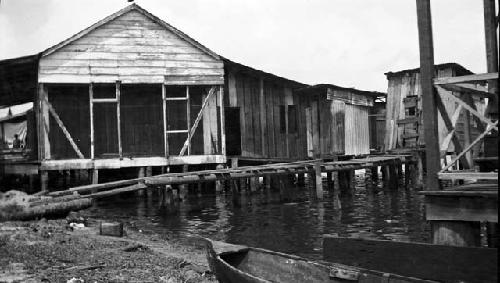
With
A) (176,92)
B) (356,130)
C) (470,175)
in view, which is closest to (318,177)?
(176,92)

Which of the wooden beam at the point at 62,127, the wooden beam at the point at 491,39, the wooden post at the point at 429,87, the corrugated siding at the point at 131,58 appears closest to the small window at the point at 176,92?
the corrugated siding at the point at 131,58

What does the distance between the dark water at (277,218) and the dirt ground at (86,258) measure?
239 cm

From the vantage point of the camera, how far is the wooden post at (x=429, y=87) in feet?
22.3

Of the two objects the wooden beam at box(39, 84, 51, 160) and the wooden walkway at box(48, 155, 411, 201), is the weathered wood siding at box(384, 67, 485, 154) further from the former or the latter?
the wooden beam at box(39, 84, 51, 160)

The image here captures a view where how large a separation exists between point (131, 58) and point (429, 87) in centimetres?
1554

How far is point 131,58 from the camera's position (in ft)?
65.9

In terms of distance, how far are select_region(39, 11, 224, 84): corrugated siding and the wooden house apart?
4 cm

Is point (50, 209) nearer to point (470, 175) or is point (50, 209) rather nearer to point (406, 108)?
point (470, 175)

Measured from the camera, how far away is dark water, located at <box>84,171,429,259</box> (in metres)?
A: 12.7

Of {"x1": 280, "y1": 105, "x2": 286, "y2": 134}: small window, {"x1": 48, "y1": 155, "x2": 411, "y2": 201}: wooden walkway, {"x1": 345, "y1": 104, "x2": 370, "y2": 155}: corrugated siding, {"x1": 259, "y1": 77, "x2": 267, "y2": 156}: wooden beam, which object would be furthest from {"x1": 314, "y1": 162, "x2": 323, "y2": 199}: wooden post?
{"x1": 345, "y1": 104, "x2": 370, "y2": 155}: corrugated siding

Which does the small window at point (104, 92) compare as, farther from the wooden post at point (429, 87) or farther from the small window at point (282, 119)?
the wooden post at point (429, 87)

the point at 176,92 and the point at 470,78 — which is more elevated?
the point at 176,92

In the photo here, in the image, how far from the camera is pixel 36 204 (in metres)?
12.9

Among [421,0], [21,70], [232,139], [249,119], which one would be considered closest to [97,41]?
[21,70]
